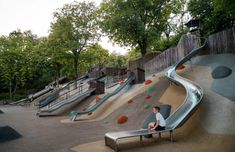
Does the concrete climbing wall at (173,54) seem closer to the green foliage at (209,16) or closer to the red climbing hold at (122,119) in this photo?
the green foliage at (209,16)

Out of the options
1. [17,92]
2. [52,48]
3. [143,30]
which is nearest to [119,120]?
[143,30]

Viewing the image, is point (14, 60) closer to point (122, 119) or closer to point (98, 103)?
point (98, 103)

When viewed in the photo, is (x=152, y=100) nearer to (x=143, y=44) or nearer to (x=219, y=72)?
(x=219, y=72)

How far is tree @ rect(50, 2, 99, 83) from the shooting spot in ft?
117

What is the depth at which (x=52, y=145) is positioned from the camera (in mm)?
11539

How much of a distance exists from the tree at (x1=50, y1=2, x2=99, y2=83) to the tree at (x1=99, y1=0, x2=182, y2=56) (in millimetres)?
1841

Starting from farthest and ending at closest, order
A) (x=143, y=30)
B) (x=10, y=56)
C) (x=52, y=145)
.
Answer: (x=10, y=56), (x=143, y=30), (x=52, y=145)

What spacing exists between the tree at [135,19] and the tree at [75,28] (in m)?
1.84

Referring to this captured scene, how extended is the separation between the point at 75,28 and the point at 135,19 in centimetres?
884

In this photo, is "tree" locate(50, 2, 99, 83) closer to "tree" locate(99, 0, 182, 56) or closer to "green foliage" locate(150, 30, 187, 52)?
"tree" locate(99, 0, 182, 56)

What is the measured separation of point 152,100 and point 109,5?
75.6 feet

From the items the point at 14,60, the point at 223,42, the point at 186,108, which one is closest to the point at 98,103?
the point at 186,108

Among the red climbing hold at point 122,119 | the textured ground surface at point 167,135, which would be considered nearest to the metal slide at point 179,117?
the textured ground surface at point 167,135

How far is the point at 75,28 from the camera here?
36.2m
